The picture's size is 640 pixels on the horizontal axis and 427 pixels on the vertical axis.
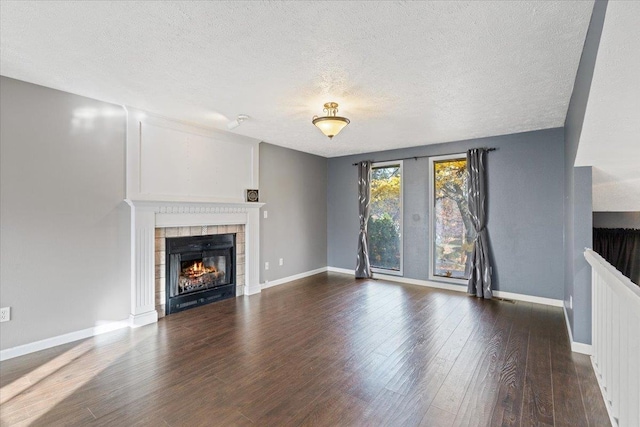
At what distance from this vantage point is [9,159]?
280 centimetres

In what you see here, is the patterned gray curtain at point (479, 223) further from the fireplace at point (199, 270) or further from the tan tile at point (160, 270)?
the tan tile at point (160, 270)

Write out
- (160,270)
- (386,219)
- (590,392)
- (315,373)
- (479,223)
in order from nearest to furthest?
1. (590,392)
2. (315,373)
3. (160,270)
4. (479,223)
5. (386,219)

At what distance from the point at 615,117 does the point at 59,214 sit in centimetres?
488

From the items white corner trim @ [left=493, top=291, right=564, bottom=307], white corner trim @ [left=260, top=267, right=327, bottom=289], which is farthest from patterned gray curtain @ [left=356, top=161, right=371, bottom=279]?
white corner trim @ [left=493, top=291, right=564, bottom=307]

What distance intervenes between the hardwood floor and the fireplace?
295mm

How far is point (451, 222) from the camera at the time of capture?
5.23 m

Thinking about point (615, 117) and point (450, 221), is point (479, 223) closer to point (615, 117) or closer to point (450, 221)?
point (450, 221)

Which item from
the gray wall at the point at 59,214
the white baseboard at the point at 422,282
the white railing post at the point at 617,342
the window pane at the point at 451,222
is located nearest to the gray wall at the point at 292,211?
the white baseboard at the point at 422,282

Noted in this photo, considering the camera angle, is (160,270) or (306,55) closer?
(306,55)

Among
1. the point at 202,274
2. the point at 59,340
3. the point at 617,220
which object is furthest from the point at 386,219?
the point at 59,340

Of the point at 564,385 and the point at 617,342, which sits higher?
the point at 617,342

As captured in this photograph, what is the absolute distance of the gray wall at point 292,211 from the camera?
542cm

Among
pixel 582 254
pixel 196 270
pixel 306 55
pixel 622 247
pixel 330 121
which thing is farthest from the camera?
pixel 196 270

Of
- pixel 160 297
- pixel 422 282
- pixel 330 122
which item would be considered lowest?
pixel 422 282
